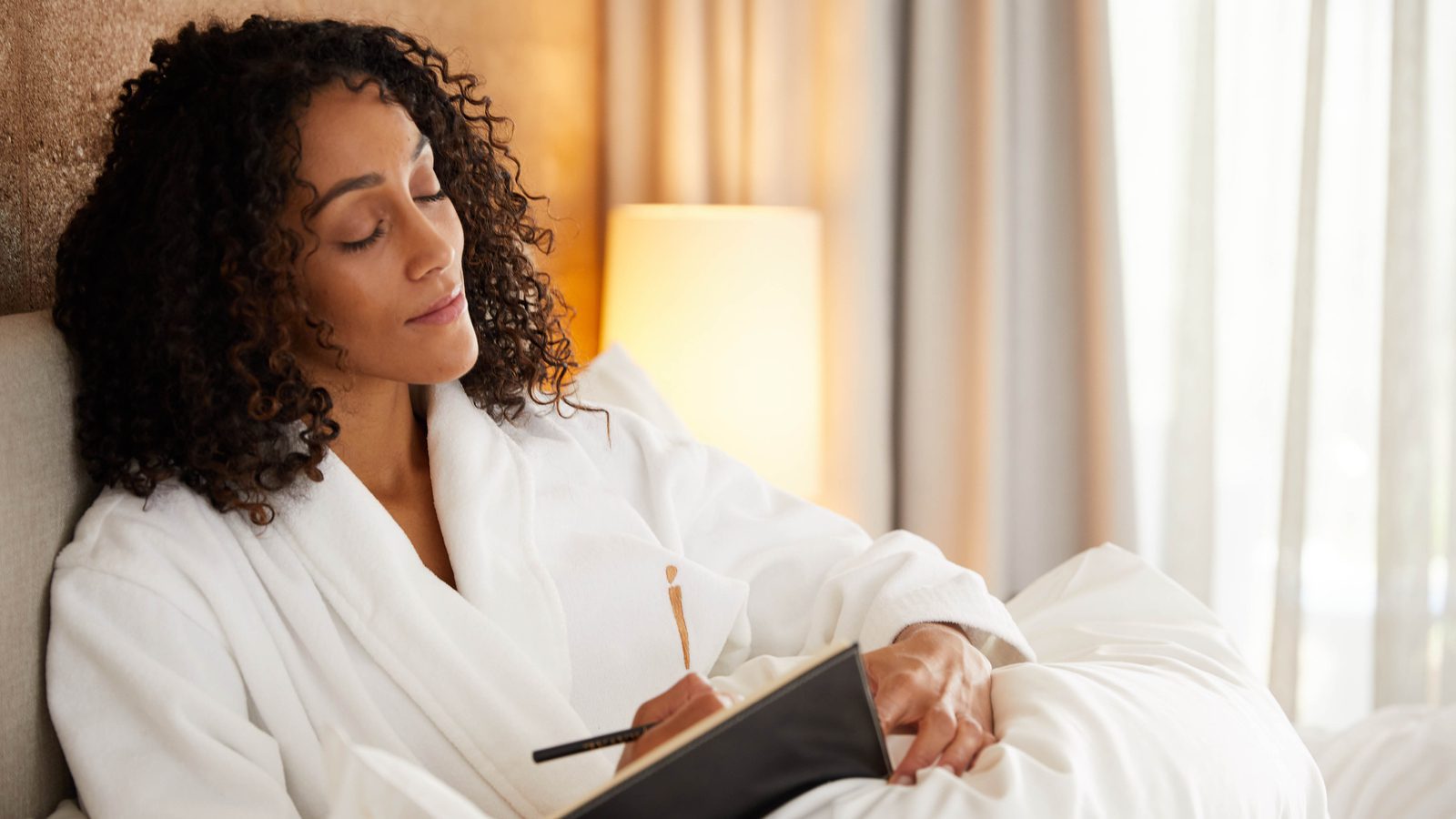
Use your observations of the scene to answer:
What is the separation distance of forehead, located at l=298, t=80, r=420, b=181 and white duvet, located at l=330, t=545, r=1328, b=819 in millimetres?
584

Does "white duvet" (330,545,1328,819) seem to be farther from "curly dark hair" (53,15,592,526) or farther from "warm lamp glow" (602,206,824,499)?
"warm lamp glow" (602,206,824,499)

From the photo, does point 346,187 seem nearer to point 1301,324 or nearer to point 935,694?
point 935,694

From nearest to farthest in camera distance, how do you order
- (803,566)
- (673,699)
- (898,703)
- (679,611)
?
(673,699) → (898,703) → (679,611) → (803,566)

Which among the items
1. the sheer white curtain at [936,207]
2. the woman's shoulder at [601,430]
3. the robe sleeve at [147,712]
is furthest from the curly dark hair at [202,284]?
the sheer white curtain at [936,207]

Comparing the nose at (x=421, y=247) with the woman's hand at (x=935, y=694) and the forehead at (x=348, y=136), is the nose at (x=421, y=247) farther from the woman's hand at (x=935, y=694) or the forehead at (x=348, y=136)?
the woman's hand at (x=935, y=694)

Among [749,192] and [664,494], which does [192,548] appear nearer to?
[664,494]

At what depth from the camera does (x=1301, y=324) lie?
2430 millimetres

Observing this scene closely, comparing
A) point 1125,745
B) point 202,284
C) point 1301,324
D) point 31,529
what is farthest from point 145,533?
point 1301,324

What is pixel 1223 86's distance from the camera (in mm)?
2494

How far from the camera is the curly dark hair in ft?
3.87

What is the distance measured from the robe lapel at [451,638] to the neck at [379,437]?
0.31 feet

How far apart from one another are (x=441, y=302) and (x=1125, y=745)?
74cm

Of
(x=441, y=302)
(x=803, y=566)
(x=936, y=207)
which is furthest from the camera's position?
(x=936, y=207)

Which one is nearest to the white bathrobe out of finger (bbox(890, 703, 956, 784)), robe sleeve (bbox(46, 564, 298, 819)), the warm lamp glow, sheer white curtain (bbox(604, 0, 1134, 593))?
robe sleeve (bbox(46, 564, 298, 819))
